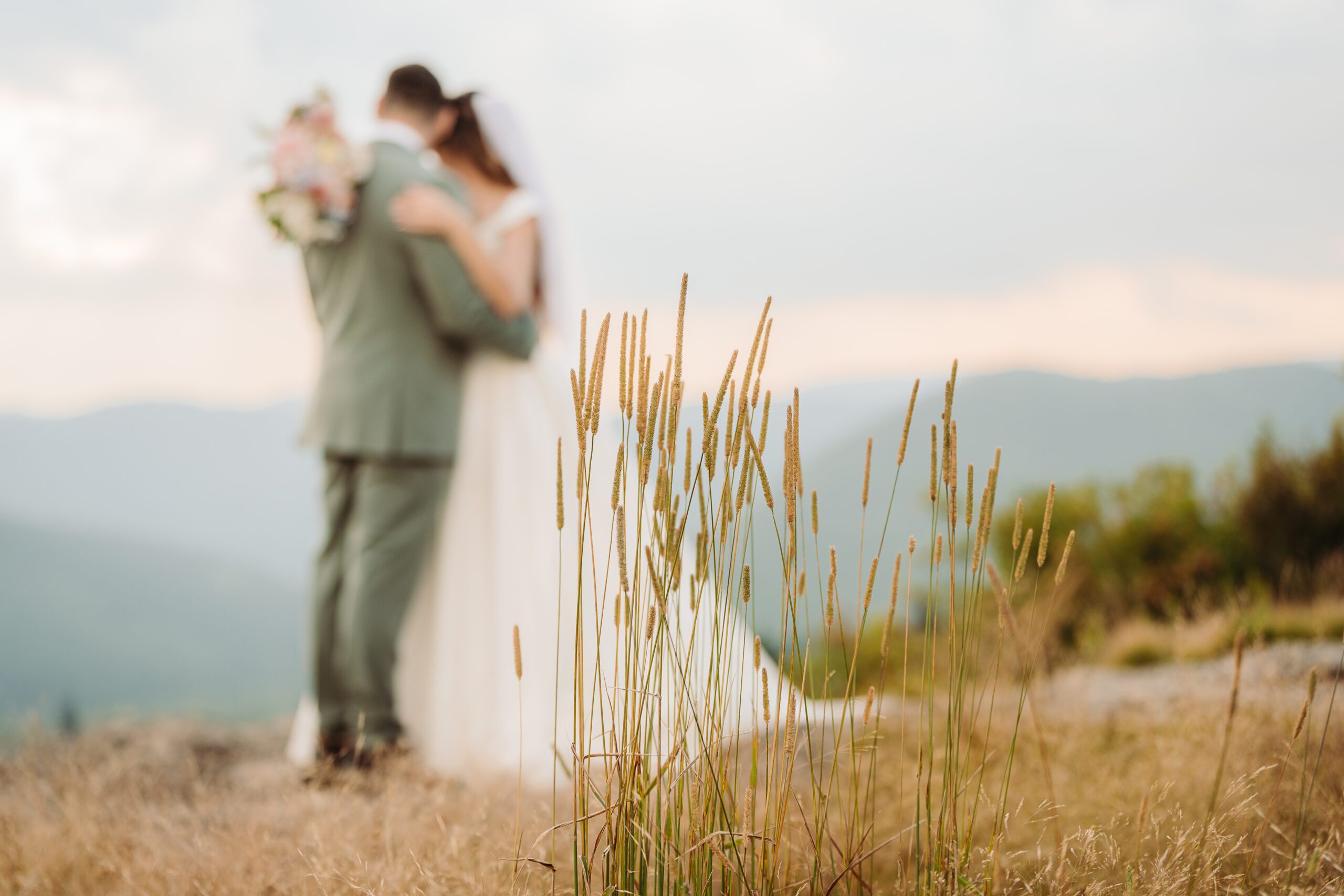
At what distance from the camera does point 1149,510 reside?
8.52m

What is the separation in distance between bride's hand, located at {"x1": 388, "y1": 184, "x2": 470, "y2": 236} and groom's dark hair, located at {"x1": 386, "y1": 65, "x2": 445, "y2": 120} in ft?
1.57

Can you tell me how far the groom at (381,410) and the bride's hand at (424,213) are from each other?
0.12 ft

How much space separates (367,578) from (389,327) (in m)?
0.96

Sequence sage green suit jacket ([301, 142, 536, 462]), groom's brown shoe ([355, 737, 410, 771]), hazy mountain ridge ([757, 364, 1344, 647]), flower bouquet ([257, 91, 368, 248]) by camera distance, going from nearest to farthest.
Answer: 1. groom's brown shoe ([355, 737, 410, 771])
2. flower bouquet ([257, 91, 368, 248])
3. sage green suit jacket ([301, 142, 536, 462])
4. hazy mountain ridge ([757, 364, 1344, 647])

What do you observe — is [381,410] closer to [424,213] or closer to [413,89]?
[424,213]

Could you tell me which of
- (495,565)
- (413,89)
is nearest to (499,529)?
(495,565)

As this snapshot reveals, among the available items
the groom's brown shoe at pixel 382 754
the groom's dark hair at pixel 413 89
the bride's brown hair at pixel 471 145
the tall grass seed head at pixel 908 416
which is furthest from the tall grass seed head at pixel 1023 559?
the groom's dark hair at pixel 413 89

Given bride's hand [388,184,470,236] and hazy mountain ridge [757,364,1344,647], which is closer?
bride's hand [388,184,470,236]

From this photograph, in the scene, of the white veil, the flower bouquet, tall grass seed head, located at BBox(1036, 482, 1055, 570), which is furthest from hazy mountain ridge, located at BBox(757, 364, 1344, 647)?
tall grass seed head, located at BBox(1036, 482, 1055, 570)

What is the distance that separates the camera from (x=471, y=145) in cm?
378

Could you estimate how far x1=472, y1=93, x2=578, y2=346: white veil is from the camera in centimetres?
365

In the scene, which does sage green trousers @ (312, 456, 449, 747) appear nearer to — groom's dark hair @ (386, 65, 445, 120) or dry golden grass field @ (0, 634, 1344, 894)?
dry golden grass field @ (0, 634, 1344, 894)

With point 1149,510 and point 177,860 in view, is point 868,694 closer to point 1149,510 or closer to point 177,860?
point 177,860

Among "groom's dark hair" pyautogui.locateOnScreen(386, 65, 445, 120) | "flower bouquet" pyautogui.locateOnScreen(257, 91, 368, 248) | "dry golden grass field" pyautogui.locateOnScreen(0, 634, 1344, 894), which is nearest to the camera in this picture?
"dry golden grass field" pyautogui.locateOnScreen(0, 634, 1344, 894)
